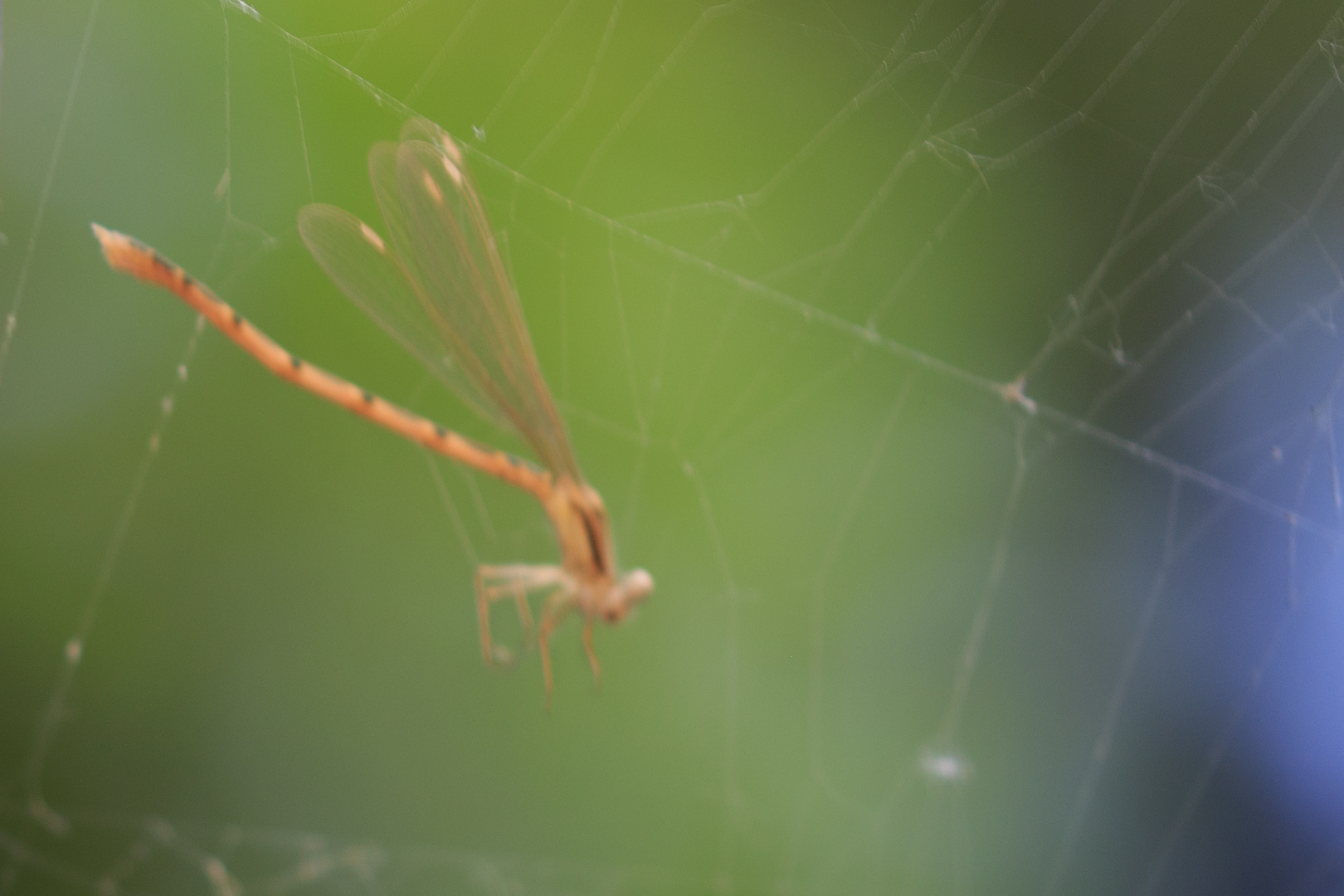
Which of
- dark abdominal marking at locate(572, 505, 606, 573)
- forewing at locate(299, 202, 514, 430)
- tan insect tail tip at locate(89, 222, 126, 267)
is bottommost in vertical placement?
dark abdominal marking at locate(572, 505, 606, 573)

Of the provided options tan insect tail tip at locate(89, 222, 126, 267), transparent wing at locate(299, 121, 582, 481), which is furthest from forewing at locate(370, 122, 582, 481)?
tan insect tail tip at locate(89, 222, 126, 267)

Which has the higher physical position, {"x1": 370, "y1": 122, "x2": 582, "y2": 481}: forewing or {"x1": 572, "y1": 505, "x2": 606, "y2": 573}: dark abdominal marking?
{"x1": 370, "y1": 122, "x2": 582, "y2": 481}: forewing

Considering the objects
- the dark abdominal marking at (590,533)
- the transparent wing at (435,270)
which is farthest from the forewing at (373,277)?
the dark abdominal marking at (590,533)

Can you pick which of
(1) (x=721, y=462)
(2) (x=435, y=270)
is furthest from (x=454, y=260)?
(1) (x=721, y=462)

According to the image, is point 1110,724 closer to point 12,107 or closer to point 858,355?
point 858,355

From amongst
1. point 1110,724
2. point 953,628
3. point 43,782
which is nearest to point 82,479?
point 43,782

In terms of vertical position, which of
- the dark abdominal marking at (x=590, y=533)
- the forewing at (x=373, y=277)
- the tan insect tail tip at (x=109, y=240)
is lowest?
the dark abdominal marking at (x=590, y=533)

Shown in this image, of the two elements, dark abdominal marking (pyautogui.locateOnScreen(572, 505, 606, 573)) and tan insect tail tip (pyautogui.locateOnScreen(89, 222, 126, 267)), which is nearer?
tan insect tail tip (pyautogui.locateOnScreen(89, 222, 126, 267))

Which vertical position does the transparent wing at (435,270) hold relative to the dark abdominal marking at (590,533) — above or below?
above

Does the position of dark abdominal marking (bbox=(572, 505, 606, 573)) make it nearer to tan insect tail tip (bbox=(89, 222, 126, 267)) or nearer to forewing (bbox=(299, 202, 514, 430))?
forewing (bbox=(299, 202, 514, 430))

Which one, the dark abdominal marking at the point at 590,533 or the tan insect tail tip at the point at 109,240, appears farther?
the dark abdominal marking at the point at 590,533

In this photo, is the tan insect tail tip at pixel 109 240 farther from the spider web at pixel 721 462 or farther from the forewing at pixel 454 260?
the forewing at pixel 454 260
